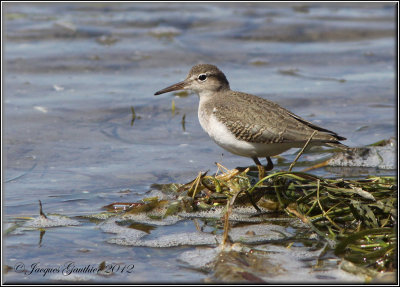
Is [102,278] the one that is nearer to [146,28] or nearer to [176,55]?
[176,55]

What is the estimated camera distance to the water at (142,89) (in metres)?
5.98

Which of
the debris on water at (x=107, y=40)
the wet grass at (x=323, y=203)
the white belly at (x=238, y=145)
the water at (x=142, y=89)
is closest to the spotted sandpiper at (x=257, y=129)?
the white belly at (x=238, y=145)

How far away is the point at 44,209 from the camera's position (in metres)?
5.71

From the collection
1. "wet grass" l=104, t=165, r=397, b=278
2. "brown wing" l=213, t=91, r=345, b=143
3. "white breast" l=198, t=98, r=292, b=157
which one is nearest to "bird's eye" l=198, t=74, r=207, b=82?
"brown wing" l=213, t=91, r=345, b=143

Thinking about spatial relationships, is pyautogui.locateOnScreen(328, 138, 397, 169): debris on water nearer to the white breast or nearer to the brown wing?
the brown wing

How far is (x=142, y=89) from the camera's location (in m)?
9.63

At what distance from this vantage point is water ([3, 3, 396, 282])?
5.98 metres

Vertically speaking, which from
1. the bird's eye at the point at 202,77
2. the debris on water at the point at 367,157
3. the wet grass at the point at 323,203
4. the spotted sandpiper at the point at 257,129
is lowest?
the debris on water at the point at 367,157

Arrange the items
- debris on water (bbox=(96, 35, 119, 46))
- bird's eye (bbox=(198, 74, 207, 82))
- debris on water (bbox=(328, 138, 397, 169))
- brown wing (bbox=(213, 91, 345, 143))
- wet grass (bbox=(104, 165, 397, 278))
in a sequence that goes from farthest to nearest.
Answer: debris on water (bbox=(96, 35, 119, 46)) < debris on water (bbox=(328, 138, 397, 169)) < bird's eye (bbox=(198, 74, 207, 82)) < brown wing (bbox=(213, 91, 345, 143)) < wet grass (bbox=(104, 165, 397, 278))

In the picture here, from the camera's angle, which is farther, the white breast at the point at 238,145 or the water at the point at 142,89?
the water at the point at 142,89

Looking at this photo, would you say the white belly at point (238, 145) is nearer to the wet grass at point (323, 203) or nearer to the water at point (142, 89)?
the wet grass at point (323, 203)

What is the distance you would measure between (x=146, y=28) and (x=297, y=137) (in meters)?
7.82

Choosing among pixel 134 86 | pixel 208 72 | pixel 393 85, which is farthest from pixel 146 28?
pixel 208 72

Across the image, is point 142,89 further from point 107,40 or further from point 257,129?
point 257,129
